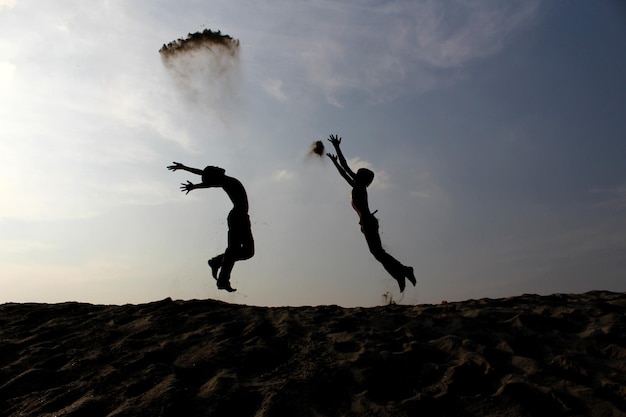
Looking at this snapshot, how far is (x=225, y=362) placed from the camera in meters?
4.79

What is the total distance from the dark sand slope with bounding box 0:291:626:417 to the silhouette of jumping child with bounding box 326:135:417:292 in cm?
215

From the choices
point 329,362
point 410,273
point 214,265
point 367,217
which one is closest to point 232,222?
point 214,265

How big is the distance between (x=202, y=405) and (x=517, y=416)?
97.1 inches

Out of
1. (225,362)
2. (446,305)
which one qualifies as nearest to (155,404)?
(225,362)

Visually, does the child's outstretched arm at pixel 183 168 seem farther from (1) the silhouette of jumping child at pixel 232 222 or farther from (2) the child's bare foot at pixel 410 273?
(2) the child's bare foot at pixel 410 273

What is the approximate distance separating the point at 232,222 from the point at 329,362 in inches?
165

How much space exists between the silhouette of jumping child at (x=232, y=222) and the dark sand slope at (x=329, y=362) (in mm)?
1756

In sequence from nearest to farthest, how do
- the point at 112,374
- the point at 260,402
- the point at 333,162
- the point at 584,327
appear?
the point at 260,402 < the point at 112,374 < the point at 584,327 < the point at 333,162

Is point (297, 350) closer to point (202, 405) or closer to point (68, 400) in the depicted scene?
point (202, 405)

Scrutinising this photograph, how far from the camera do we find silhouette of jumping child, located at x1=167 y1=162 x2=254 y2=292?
823 cm

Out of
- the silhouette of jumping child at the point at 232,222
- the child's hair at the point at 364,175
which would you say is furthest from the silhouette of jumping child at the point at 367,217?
the silhouette of jumping child at the point at 232,222

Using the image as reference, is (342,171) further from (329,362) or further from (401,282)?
(329,362)

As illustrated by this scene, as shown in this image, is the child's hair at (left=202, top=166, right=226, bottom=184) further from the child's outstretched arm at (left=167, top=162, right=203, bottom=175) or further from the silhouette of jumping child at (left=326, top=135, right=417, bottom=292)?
the silhouette of jumping child at (left=326, top=135, right=417, bottom=292)

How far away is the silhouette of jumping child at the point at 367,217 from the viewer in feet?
28.7
